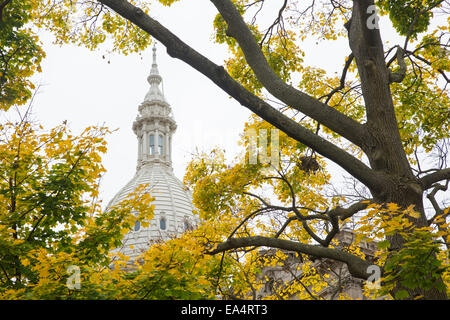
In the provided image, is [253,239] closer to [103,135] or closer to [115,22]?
[103,135]

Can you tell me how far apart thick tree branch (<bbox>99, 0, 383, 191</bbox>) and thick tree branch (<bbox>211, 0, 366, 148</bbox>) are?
1.48 feet

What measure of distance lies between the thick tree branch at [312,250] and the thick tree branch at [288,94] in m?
1.46

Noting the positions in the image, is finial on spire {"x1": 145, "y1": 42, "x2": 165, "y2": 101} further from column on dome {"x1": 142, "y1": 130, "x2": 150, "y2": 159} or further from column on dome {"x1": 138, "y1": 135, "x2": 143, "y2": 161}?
column on dome {"x1": 142, "y1": 130, "x2": 150, "y2": 159}

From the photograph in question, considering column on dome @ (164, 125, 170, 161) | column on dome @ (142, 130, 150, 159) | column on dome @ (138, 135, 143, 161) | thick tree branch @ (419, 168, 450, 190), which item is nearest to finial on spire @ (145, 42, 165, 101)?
column on dome @ (164, 125, 170, 161)

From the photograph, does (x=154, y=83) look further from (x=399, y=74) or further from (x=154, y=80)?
(x=399, y=74)

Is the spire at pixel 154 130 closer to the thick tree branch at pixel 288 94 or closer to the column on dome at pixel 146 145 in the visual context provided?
the column on dome at pixel 146 145

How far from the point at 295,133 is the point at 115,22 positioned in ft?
19.1

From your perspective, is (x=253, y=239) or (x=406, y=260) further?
(x=253, y=239)

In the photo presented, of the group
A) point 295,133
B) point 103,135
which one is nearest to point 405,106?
point 295,133

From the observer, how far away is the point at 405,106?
942 cm

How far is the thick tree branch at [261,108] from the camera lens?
5.53 metres

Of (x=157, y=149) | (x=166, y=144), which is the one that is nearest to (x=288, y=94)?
(x=157, y=149)

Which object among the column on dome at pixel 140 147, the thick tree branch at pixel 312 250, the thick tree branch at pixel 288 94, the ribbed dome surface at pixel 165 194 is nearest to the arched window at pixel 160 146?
the ribbed dome surface at pixel 165 194
